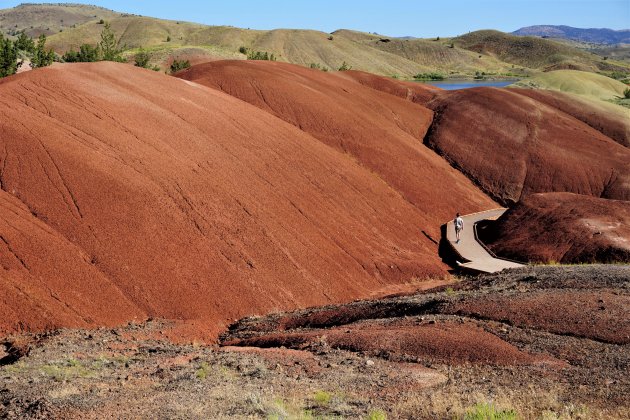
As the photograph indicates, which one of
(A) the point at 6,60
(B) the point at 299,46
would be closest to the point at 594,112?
(A) the point at 6,60

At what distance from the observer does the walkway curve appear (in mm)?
25673

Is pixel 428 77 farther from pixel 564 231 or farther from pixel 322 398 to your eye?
pixel 322 398

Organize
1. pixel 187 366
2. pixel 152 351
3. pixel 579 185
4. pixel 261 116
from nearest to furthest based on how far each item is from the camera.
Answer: pixel 187 366, pixel 152 351, pixel 261 116, pixel 579 185

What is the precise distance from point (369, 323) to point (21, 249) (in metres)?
9.70

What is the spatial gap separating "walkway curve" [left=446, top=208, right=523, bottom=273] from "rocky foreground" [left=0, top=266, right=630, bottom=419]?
25.2ft

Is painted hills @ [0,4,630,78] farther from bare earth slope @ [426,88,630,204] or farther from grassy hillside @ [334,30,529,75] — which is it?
bare earth slope @ [426,88,630,204]

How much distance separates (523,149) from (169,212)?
102 feet

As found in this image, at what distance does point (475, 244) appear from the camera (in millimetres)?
29531

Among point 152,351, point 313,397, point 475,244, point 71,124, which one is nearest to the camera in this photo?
point 313,397

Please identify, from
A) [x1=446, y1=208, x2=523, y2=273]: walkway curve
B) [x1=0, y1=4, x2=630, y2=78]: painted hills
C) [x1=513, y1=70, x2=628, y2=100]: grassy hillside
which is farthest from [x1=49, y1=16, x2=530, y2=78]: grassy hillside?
[x1=446, y1=208, x2=523, y2=273]: walkway curve

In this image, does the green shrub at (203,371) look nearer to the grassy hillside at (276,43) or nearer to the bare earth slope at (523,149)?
the bare earth slope at (523,149)

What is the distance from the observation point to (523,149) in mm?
43906

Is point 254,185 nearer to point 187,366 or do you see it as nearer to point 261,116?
point 261,116

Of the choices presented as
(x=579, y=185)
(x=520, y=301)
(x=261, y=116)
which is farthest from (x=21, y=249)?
(x=579, y=185)
